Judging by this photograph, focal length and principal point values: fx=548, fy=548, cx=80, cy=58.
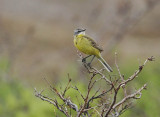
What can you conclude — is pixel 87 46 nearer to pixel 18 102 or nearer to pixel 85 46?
pixel 85 46

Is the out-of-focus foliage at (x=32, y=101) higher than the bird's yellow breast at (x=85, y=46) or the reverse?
higher

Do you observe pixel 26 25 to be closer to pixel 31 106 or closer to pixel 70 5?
pixel 70 5

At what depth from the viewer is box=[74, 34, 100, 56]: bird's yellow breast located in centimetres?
662

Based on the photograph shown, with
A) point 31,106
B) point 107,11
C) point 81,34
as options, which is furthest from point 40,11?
point 81,34

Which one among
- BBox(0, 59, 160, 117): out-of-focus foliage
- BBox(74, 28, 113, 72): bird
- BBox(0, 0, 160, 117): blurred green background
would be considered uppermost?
BBox(0, 0, 160, 117): blurred green background

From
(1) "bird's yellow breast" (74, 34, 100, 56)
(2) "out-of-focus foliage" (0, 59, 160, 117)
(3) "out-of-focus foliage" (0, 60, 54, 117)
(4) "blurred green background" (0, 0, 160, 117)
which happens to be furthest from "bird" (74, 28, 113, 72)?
(4) "blurred green background" (0, 0, 160, 117)

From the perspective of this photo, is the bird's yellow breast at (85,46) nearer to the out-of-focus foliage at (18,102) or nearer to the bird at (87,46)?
the bird at (87,46)

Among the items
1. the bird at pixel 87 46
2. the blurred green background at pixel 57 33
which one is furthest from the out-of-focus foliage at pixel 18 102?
the bird at pixel 87 46

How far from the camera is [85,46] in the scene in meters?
6.65

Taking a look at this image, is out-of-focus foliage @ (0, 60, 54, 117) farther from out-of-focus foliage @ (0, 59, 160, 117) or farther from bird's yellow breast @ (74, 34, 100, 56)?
bird's yellow breast @ (74, 34, 100, 56)

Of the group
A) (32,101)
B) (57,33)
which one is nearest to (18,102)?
(32,101)

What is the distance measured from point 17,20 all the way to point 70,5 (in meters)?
3.65

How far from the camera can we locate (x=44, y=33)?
34.3 metres

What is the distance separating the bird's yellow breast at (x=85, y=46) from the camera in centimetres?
662
